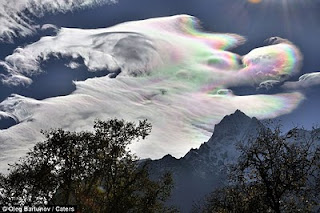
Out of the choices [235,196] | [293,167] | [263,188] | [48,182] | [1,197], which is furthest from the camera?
[1,197]

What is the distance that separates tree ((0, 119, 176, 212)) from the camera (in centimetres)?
4341

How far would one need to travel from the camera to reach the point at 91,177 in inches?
1801

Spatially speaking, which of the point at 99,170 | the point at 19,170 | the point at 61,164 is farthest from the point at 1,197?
the point at 99,170

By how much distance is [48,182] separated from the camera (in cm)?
4291

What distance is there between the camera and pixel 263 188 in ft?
130

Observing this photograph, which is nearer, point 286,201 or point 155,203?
point 286,201

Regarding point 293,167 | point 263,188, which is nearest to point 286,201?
point 263,188

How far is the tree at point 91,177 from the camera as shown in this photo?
4341 centimetres

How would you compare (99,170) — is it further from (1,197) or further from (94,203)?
(1,197)

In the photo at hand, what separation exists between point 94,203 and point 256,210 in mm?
19416

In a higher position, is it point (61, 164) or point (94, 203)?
point (61, 164)

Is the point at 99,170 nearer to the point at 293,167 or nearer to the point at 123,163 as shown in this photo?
the point at 123,163

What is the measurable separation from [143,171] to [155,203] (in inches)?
211

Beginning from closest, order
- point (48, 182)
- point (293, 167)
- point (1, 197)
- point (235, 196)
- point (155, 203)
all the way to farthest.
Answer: point (293, 167) → point (48, 182) → point (235, 196) → point (155, 203) → point (1, 197)
